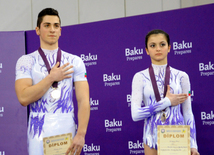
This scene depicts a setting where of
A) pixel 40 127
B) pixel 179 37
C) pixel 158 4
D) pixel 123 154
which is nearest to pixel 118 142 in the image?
pixel 123 154

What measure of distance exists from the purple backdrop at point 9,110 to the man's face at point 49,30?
2514 millimetres

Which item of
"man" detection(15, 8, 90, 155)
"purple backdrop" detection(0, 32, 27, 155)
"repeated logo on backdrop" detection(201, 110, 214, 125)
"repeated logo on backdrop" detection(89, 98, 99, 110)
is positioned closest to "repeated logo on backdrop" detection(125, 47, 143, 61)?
"repeated logo on backdrop" detection(89, 98, 99, 110)

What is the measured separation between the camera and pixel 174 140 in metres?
2.03

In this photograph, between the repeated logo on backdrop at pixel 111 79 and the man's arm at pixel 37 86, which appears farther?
the repeated logo on backdrop at pixel 111 79

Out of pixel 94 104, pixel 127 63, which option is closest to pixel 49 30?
pixel 127 63

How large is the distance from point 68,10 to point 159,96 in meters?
4.43

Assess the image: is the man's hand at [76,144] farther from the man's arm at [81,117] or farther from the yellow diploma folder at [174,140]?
the yellow diploma folder at [174,140]

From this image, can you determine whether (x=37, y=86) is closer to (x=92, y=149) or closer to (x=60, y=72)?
(x=60, y=72)

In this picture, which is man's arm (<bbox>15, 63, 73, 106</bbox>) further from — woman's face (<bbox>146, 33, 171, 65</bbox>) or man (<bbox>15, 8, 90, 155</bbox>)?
woman's face (<bbox>146, 33, 171, 65</bbox>)

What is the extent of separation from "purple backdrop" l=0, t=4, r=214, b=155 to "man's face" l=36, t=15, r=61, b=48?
6.79ft

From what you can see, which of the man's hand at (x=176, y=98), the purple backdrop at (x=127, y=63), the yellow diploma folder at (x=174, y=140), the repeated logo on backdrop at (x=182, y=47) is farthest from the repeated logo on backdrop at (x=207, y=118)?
the yellow diploma folder at (x=174, y=140)

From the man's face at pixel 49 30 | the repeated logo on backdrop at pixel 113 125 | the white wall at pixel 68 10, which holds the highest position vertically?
the white wall at pixel 68 10

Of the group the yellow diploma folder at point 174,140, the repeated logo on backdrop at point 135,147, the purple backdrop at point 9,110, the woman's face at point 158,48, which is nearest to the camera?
the yellow diploma folder at point 174,140

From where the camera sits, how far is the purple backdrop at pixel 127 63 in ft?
12.9
